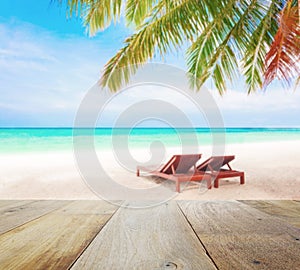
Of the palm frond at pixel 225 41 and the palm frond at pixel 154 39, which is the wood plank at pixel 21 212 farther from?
the palm frond at pixel 225 41

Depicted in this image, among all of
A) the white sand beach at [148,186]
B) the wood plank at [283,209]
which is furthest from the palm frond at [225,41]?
the wood plank at [283,209]

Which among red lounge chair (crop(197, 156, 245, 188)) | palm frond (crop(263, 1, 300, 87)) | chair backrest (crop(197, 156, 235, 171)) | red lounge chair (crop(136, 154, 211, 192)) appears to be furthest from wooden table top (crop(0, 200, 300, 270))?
chair backrest (crop(197, 156, 235, 171))

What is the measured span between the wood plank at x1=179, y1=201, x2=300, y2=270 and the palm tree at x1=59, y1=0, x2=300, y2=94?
2.97 meters

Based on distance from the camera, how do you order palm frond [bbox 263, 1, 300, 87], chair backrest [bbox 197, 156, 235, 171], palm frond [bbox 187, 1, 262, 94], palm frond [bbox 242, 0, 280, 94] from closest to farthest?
palm frond [bbox 263, 1, 300, 87], palm frond [bbox 242, 0, 280, 94], palm frond [bbox 187, 1, 262, 94], chair backrest [bbox 197, 156, 235, 171]

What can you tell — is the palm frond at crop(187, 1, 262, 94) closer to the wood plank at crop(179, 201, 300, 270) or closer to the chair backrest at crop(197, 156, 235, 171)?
the chair backrest at crop(197, 156, 235, 171)

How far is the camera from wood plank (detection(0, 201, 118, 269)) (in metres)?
0.41

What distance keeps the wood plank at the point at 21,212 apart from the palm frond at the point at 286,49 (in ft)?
9.13

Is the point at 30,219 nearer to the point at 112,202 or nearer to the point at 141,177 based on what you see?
the point at 112,202

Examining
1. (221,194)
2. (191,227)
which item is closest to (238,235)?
(191,227)

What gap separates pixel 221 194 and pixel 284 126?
37023mm

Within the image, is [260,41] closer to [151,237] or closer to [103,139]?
[151,237]

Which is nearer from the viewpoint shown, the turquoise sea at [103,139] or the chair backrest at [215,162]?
the chair backrest at [215,162]

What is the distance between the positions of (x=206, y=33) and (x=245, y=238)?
397 cm

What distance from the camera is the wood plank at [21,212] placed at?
0.62 metres
